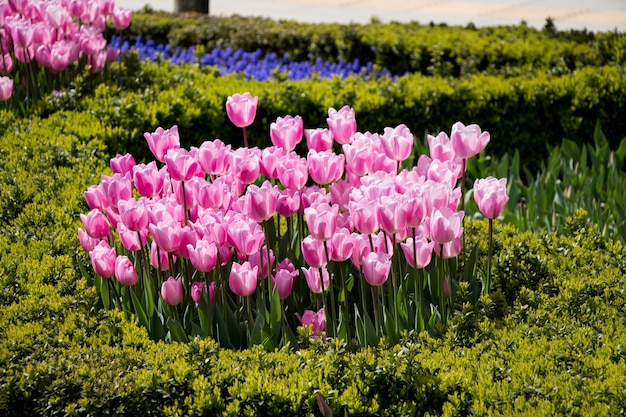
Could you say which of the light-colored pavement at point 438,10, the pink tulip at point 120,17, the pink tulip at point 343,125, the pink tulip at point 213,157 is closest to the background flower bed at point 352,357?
the pink tulip at point 213,157

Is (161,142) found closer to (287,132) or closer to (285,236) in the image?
(287,132)

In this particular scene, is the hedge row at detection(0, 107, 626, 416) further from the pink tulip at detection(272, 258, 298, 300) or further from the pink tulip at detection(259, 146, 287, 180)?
the pink tulip at detection(259, 146, 287, 180)

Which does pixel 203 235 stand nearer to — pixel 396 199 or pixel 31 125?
pixel 396 199

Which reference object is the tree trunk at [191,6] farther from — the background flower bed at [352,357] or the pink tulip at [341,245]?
the pink tulip at [341,245]

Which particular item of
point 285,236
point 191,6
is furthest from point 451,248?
point 191,6

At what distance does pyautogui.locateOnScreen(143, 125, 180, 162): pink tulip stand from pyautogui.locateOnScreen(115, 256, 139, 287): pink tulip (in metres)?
0.50

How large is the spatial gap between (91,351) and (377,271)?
1117 mm

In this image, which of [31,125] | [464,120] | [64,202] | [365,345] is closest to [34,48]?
[31,125]

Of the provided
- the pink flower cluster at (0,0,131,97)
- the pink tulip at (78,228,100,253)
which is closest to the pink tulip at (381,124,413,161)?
the pink tulip at (78,228,100,253)

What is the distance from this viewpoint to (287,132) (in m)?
3.85

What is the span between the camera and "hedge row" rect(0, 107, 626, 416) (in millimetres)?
3016

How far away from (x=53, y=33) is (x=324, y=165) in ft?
12.4

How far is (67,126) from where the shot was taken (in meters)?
5.90

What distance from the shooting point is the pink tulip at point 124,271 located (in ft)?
11.6
